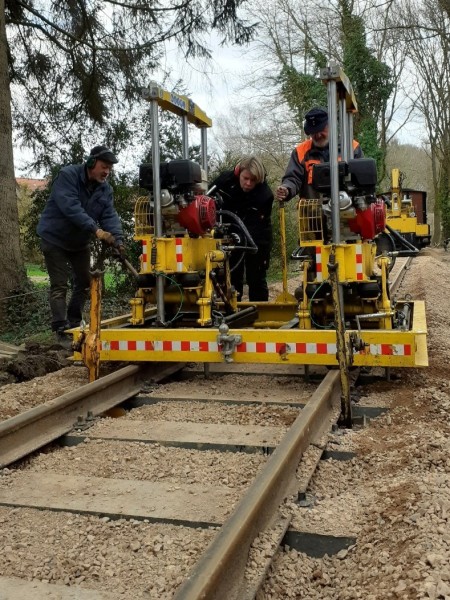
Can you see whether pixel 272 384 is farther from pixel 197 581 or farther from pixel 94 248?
pixel 94 248

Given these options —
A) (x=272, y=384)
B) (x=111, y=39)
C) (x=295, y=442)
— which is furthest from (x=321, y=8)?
(x=295, y=442)

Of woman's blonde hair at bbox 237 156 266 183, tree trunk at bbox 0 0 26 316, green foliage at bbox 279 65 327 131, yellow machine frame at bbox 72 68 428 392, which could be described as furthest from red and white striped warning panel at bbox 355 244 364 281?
green foliage at bbox 279 65 327 131

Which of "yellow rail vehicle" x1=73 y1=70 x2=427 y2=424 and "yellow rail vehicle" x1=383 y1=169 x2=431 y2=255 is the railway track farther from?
"yellow rail vehicle" x1=383 y1=169 x2=431 y2=255

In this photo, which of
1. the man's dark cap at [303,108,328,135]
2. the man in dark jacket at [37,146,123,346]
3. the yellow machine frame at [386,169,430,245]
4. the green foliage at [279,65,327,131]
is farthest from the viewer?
the green foliage at [279,65,327,131]

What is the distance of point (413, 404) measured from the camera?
4.90 metres

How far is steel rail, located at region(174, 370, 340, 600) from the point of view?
228cm

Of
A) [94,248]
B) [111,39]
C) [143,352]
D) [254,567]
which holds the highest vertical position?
[111,39]

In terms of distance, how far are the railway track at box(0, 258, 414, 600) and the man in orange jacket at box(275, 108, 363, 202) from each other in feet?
7.04

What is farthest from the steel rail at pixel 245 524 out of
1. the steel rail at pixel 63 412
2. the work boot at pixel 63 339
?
the work boot at pixel 63 339

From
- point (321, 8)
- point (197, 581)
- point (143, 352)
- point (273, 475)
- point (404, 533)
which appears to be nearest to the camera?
point (197, 581)

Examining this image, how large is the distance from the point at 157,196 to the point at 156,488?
310cm

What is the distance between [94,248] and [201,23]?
4.24 meters

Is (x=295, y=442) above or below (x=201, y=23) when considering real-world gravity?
below

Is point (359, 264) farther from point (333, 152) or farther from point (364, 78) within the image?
point (364, 78)
